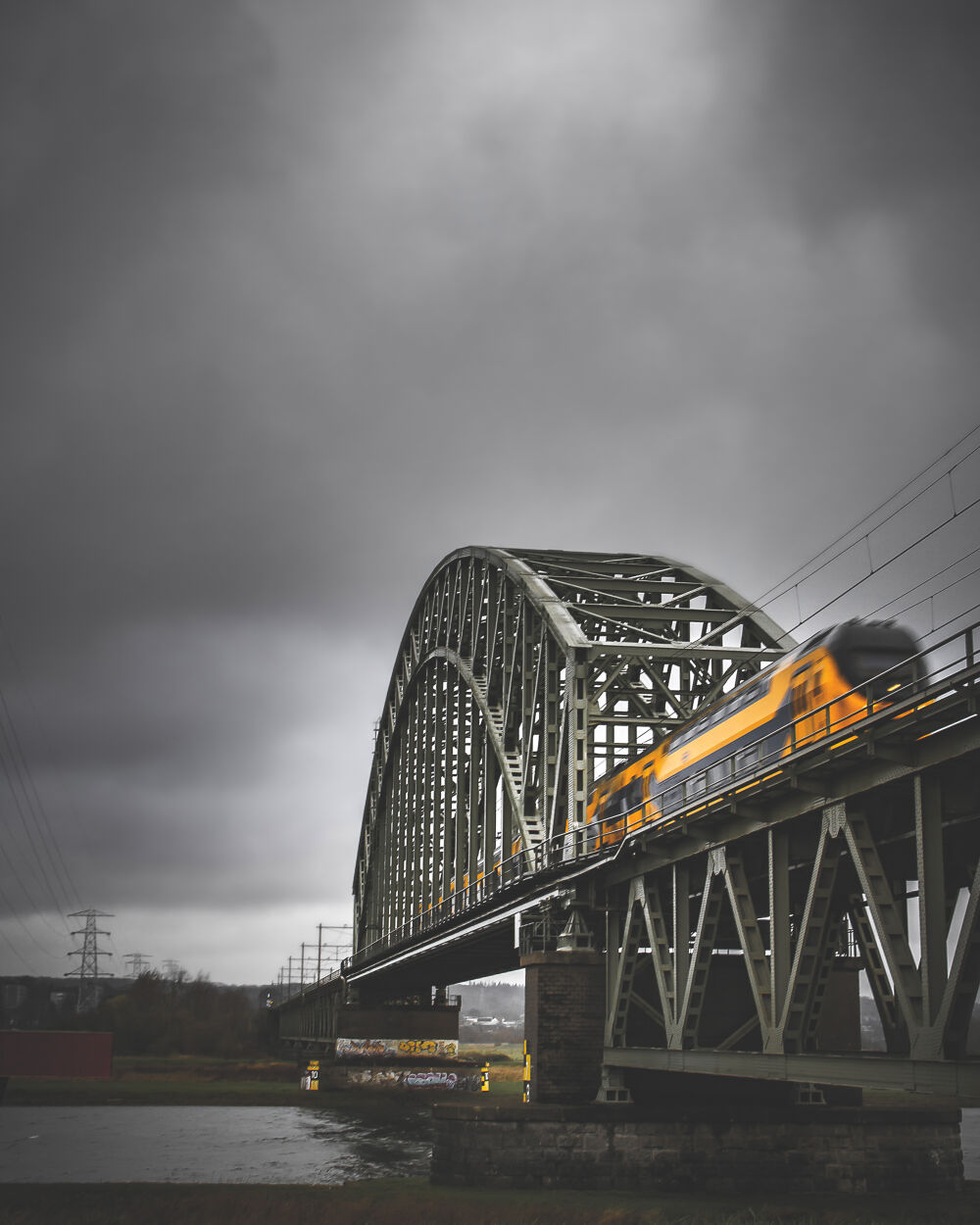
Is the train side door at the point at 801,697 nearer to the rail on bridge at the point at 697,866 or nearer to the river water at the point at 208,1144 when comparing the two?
the rail on bridge at the point at 697,866

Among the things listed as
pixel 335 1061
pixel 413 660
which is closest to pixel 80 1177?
pixel 335 1061

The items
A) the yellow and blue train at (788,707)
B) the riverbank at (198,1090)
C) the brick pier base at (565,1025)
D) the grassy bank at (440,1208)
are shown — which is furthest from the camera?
the riverbank at (198,1090)

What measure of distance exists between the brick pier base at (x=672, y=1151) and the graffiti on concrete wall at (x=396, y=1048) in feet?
172

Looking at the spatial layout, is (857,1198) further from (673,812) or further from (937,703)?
(937,703)

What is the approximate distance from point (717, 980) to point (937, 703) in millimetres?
17693

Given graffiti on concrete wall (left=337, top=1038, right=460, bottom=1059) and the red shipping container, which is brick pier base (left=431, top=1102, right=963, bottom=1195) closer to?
the red shipping container

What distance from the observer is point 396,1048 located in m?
82.3

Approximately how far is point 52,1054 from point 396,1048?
55962 mm

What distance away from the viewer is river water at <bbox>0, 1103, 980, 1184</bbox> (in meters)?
38.1

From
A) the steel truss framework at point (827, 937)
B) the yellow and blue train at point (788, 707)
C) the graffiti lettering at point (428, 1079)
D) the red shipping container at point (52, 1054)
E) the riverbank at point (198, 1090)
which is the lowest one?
the riverbank at point (198, 1090)

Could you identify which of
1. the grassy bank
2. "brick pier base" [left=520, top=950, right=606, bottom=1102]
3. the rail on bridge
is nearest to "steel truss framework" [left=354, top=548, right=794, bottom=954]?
the rail on bridge

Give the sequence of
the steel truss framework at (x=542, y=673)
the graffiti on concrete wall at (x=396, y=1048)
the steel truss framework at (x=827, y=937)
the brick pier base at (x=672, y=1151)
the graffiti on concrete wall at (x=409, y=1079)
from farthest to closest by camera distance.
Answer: the graffiti on concrete wall at (x=396, y=1048)
the graffiti on concrete wall at (x=409, y=1079)
the steel truss framework at (x=542, y=673)
the brick pier base at (x=672, y=1151)
the steel truss framework at (x=827, y=937)

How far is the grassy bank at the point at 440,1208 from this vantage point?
2555cm

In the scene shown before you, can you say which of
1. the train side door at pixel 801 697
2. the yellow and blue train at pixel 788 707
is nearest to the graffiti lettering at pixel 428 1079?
the yellow and blue train at pixel 788 707
